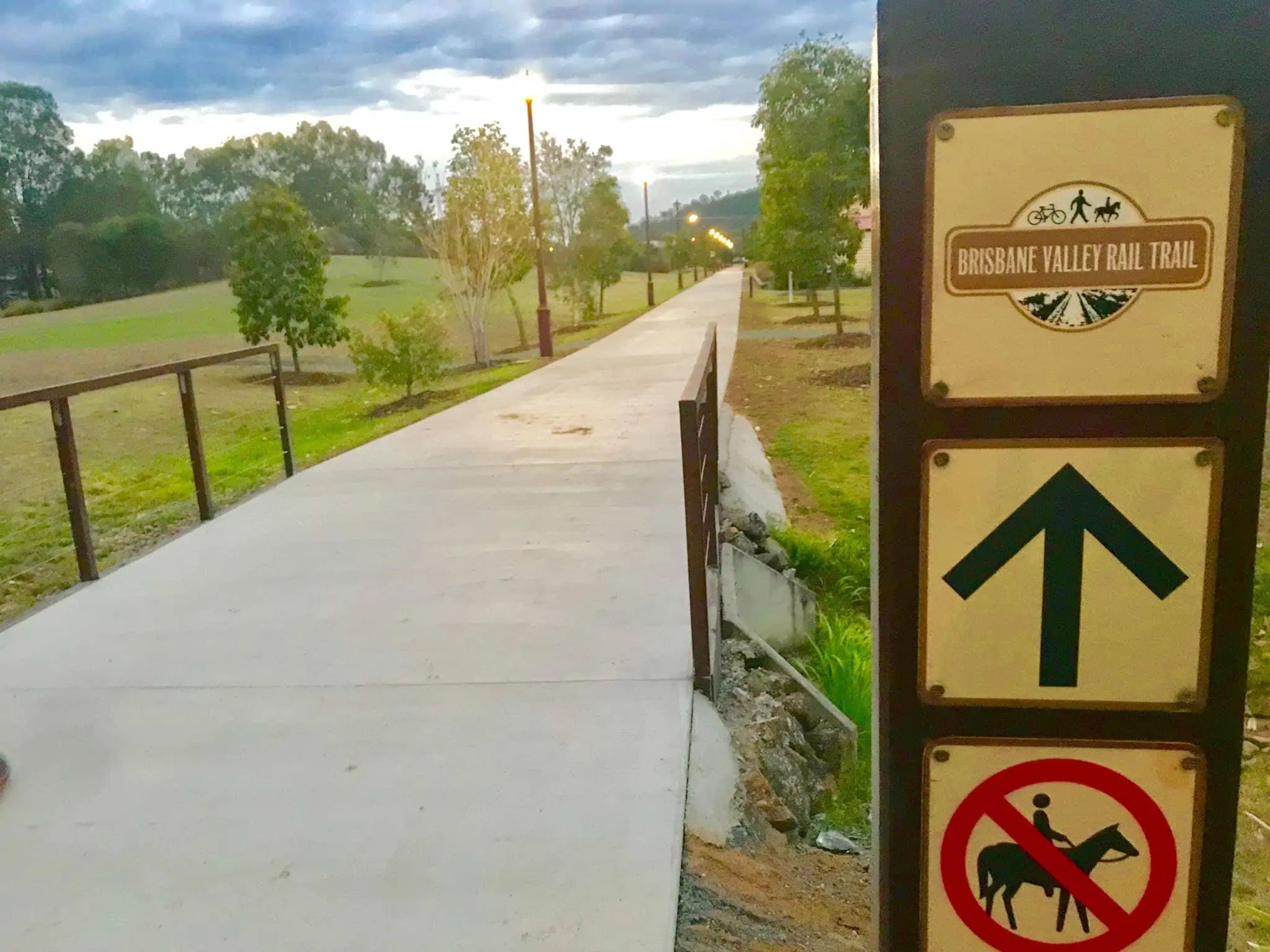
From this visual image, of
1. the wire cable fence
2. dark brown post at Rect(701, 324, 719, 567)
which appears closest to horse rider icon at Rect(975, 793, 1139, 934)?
dark brown post at Rect(701, 324, 719, 567)

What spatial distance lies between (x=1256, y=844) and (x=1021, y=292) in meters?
3.98

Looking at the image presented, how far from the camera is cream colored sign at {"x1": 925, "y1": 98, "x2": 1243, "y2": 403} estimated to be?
3.99 ft

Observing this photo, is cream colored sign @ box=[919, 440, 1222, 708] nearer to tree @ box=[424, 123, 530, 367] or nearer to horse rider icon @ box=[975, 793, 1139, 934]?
horse rider icon @ box=[975, 793, 1139, 934]

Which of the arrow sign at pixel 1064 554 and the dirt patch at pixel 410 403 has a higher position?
the arrow sign at pixel 1064 554

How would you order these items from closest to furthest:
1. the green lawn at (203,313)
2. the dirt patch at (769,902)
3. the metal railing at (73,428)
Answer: the dirt patch at (769,902) < the metal railing at (73,428) < the green lawn at (203,313)

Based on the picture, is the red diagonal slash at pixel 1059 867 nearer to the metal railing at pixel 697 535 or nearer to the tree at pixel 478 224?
the metal railing at pixel 697 535

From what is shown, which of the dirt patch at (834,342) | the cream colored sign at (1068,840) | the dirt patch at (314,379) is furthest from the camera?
the dirt patch at (314,379)

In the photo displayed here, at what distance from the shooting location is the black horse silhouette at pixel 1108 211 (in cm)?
123

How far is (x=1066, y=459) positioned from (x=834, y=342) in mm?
19858

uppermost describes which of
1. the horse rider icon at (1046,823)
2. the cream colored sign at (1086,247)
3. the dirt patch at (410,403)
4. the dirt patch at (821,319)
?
the cream colored sign at (1086,247)

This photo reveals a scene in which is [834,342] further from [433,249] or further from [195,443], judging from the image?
[195,443]

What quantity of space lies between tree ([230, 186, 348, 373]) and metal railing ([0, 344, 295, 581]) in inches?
640

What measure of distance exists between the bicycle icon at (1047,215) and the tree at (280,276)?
22067 mm

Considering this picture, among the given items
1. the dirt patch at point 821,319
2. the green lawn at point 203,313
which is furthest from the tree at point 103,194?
the dirt patch at point 821,319
